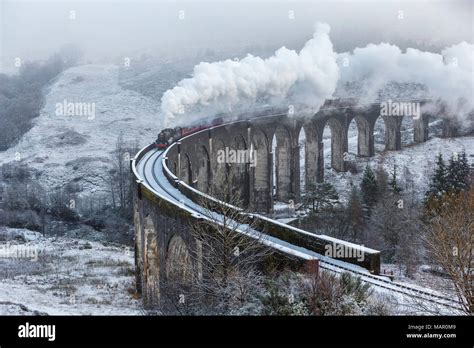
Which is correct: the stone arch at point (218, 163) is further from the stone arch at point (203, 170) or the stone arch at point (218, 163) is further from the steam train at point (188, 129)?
the steam train at point (188, 129)

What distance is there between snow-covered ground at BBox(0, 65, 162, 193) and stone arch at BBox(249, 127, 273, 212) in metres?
16.8

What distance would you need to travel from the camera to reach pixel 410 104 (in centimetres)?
6047

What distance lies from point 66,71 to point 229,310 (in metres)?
91.7

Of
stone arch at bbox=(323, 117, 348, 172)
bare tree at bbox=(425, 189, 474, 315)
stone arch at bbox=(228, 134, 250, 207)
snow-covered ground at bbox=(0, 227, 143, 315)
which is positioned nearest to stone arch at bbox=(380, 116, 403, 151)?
stone arch at bbox=(323, 117, 348, 172)

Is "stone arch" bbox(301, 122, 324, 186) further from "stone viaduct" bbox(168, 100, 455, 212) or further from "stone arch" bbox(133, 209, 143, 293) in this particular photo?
"stone arch" bbox(133, 209, 143, 293)

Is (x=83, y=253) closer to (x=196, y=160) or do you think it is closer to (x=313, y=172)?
(x=196, y=160)

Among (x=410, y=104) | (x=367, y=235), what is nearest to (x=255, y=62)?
(x=367, y=235)

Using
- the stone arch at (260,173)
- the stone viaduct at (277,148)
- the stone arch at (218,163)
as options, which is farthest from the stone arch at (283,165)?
the stone arch at (218,163)

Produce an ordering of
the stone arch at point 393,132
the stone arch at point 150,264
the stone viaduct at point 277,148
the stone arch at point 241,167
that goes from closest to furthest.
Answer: the stone arch at point 150,264
the stone viaduct at point 277,148
the stone arch at point 241,167
the stone arch at point 393,132

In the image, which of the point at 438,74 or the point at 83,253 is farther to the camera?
the point at 438,74

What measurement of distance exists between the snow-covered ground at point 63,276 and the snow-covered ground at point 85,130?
1795cm

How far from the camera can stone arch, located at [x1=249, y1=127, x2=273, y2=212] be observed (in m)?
45.8

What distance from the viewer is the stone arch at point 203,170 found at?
38500 millimetres
